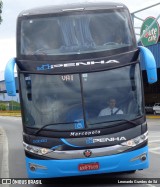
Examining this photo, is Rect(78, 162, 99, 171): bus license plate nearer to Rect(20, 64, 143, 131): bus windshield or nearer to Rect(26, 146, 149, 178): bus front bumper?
Rect(26, 146, 149, 178): bus front bumper

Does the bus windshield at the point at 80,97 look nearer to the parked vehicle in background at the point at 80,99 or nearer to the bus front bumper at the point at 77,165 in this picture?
the parked vehicle in background at the point at 80,99

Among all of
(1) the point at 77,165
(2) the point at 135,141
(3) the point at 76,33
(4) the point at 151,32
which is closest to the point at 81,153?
(1) the point at 77,165

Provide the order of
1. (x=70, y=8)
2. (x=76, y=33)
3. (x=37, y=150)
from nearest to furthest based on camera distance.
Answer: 1. (x=37, y=150)
2. (x=76, y=33)
3. (x=70, y=8)

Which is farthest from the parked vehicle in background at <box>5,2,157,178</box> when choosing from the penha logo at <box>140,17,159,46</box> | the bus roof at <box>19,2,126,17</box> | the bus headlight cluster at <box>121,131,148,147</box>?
the penha logo at <box>140,17,159,46</box>

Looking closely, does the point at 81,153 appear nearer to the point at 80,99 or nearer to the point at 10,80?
the point at 80,99

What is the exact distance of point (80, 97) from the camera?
27.5 ft

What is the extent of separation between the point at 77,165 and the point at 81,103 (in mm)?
1178

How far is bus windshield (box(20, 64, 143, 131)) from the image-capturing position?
8.31 m

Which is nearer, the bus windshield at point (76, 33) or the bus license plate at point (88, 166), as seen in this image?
the bus license plate at point (88, 166)

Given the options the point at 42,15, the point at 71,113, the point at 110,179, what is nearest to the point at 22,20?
the point at 42,15

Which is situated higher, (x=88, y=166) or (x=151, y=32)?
(x=88, y=166)

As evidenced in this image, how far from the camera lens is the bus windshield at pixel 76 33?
8727 mm

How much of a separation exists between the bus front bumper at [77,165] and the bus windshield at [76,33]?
2109 millimetres

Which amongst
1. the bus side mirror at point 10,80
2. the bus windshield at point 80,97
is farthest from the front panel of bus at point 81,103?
the bus side mirror at point 10,80
